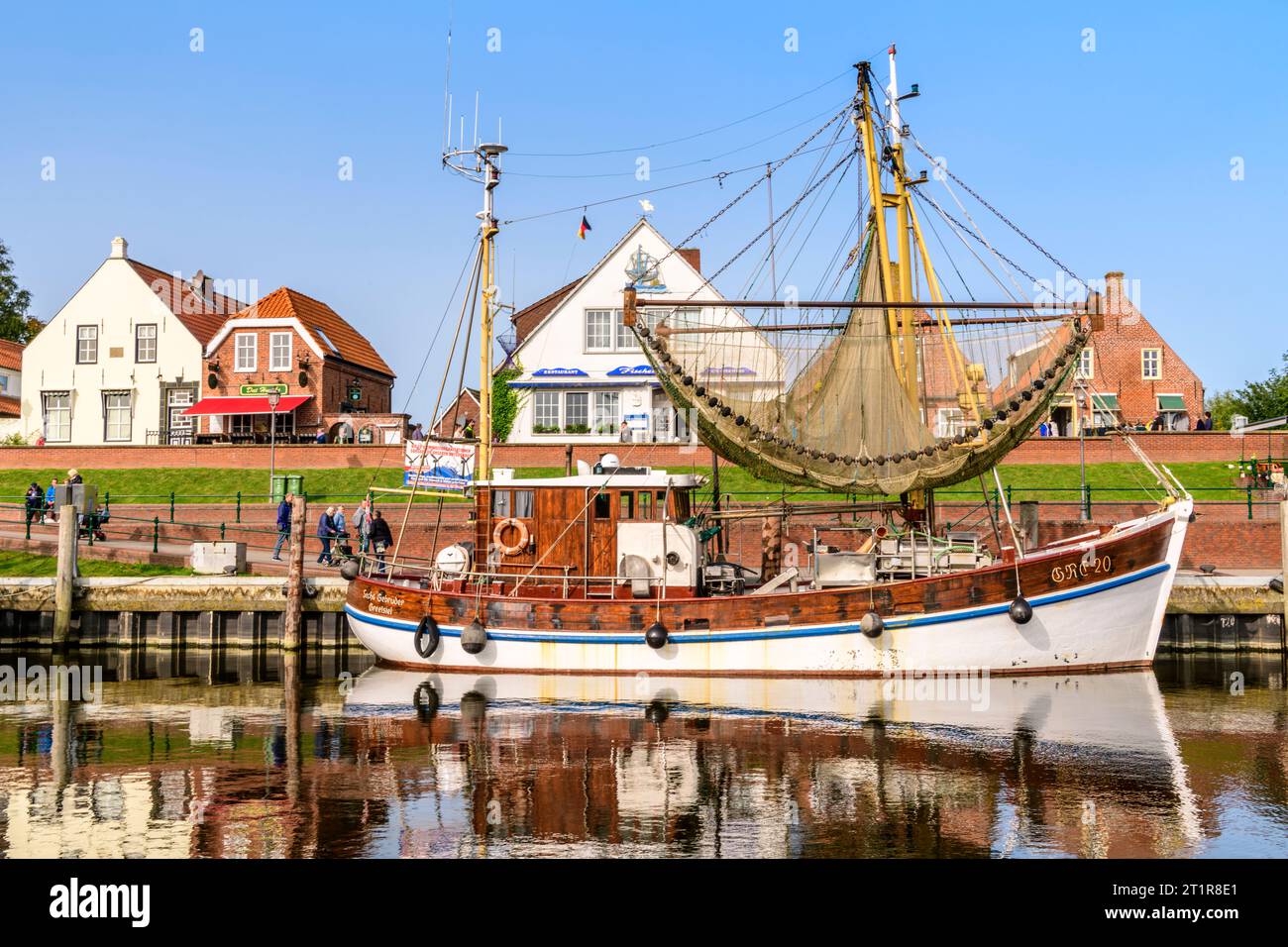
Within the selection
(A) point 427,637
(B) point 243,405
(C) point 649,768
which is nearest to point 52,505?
(B) point 243,405

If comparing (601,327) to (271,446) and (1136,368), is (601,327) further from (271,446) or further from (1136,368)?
(1136,368)

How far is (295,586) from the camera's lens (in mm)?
24281

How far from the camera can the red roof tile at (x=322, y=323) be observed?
2003 inches

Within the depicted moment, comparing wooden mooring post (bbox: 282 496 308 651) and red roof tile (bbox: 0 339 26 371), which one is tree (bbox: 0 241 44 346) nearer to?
red roof tile (bbox: 0 339 26 371)

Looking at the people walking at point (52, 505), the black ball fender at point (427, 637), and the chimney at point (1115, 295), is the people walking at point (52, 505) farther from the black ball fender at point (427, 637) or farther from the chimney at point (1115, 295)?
the chimney at point (1115, 295)

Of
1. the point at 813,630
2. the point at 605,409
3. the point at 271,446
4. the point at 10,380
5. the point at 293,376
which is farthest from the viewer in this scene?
the point at 10,380

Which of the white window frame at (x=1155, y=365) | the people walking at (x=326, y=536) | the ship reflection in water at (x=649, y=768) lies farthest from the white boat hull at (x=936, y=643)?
the white window frame at (x=1155, y=365)

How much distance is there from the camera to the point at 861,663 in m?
20.0

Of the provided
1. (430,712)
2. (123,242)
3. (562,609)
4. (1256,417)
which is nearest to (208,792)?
(430,712)

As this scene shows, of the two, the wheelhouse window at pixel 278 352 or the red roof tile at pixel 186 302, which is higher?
the red roof tile at pixel 186 302

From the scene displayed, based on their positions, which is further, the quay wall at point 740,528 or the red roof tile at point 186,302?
the red roof tile at point 186,302

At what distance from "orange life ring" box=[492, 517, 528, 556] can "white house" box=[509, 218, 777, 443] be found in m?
23.4

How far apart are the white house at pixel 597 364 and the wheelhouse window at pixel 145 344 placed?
57.2 ft

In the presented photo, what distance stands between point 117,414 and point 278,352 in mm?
8262
